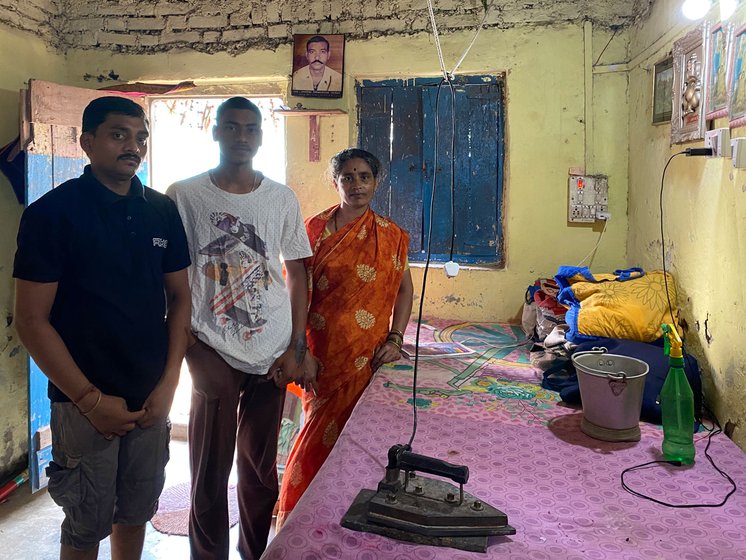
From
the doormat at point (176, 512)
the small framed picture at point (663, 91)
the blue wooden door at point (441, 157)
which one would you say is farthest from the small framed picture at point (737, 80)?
the doormat at point (176, 512)

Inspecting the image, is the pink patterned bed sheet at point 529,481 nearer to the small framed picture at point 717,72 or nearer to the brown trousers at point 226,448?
the brown trousers at point 226,448

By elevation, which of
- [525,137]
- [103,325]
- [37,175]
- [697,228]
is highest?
[525,137]

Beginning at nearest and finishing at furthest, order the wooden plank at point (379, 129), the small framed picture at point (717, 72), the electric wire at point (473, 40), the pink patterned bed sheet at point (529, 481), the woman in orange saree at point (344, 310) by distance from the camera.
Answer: the pink patterned bed sheet at point (529, 481), the small framed picture at point (717, 72), the woman in orange saree at point (344, 310), the electric wire at point (473, 40), the wooden plank at point (379, 129)

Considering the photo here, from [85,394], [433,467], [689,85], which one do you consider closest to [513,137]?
[689,85]

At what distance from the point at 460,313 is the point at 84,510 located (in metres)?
2.18

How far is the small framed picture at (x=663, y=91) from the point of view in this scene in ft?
7.61

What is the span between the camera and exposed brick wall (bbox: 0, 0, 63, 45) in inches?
120

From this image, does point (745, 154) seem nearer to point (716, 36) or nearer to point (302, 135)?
point (716, 36)

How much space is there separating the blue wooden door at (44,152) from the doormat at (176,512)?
0.79m

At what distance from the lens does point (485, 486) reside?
1303mm

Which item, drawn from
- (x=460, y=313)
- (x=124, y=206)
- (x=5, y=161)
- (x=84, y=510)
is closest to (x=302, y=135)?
(x=460, y=313)

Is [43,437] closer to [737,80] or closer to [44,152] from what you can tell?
[44,152]

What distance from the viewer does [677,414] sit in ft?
4.73

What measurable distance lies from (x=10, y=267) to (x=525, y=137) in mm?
2945
